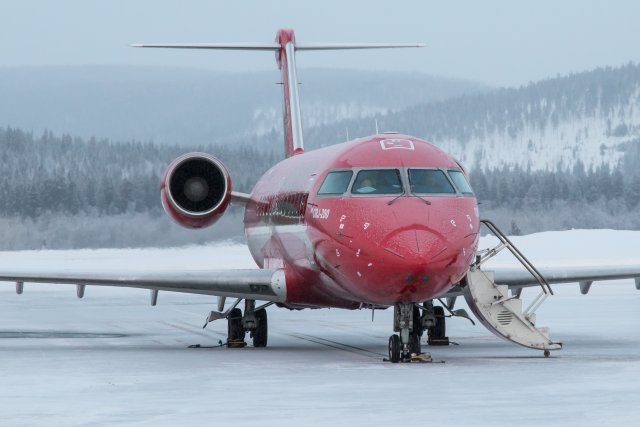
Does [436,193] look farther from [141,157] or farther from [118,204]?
[141,157]

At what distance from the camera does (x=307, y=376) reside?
14125mm

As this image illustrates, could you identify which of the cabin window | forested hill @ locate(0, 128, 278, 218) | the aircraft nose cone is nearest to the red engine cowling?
the cabin window

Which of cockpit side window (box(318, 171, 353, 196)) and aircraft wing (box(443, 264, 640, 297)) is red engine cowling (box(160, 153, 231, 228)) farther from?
cockpit side window (box(318, 171, 353, 196))

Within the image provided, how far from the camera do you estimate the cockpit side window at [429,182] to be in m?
15.8

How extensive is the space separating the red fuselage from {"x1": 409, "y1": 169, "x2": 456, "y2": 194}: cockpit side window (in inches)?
0.9

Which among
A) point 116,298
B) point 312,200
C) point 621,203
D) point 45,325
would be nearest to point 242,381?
point 312,200

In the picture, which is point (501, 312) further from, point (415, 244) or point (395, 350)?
point (415, 244)

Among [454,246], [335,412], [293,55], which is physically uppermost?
[293,55]

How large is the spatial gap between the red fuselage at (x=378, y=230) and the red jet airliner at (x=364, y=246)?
0.02m

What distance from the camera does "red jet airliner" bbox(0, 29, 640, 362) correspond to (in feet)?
49.9

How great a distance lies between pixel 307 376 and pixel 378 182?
2.95 meters

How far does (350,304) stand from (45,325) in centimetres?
988

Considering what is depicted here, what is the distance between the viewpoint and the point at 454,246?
15156 millimetres

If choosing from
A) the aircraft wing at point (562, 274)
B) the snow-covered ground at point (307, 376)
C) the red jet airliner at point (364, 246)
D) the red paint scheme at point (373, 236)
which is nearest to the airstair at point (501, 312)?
the red jet airliner at point (364, 246)
